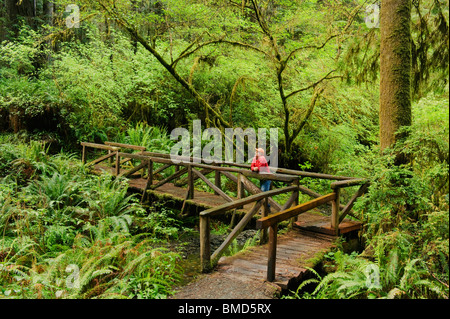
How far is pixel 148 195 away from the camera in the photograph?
32.4 feet

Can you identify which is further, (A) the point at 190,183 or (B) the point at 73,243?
(A) the point at 190,183

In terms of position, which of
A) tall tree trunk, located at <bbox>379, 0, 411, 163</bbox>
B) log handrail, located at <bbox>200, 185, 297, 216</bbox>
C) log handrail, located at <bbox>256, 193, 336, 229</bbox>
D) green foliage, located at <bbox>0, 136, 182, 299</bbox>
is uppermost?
tall tree trunk, located at <bbox>379, 0, 411, 163</bbox>

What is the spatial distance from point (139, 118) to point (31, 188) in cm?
724

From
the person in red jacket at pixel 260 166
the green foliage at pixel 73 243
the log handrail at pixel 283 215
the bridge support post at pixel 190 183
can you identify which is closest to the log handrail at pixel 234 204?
the log handrail at pixel 283 215

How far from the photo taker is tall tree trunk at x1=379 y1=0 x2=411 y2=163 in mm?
5918

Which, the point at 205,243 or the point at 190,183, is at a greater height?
the point at 190,183

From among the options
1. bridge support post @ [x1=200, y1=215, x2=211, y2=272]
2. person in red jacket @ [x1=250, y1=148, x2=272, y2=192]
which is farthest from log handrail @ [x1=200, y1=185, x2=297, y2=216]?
person in red jacket @ [x1=250, y1=148, x2=272, y2=192]

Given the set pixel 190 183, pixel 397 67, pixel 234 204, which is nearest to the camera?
pixel 234 204

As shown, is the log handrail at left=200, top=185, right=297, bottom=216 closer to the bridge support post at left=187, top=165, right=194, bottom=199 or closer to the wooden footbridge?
the wooden footbridge

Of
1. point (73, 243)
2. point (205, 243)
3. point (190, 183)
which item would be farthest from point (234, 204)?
point (73, 243)

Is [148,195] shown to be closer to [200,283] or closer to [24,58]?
[200,283]

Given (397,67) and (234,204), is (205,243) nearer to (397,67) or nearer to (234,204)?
(234,204)

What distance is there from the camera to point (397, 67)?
19.5 feet
